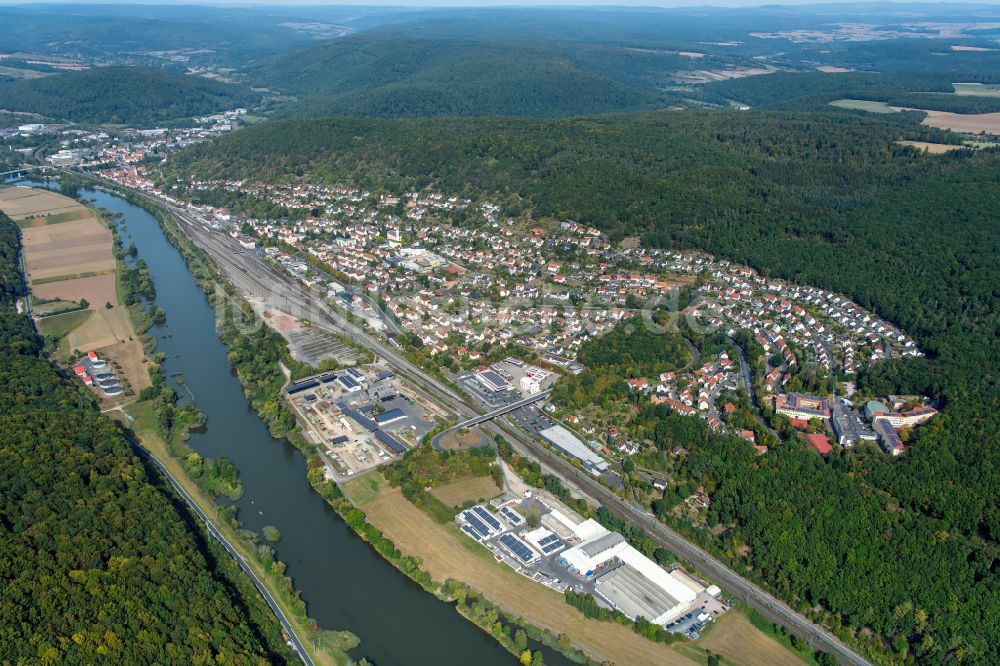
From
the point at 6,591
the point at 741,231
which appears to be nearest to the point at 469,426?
Result: the point at 6,591

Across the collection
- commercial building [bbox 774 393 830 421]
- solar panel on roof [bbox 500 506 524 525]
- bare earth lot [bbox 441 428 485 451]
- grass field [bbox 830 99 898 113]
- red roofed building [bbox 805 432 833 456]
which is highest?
grass field [bbox 830 99 898 113]

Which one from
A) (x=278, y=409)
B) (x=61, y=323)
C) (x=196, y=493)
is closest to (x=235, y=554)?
(x=196, y=493)

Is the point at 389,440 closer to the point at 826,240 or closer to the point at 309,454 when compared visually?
the point at 309,454

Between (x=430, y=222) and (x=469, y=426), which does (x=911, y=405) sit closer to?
(x=469, y=426)

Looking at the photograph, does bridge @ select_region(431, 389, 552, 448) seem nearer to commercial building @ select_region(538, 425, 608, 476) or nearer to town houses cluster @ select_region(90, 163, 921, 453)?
commercial building @ select_region(538, 425, 608, 476)

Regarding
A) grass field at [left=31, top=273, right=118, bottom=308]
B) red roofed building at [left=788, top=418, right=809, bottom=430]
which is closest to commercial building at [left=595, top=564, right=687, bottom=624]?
red roofed building at [left=788, top=418, right=809, bottom=430]

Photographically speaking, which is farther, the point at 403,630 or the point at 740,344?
the point at 740,344
